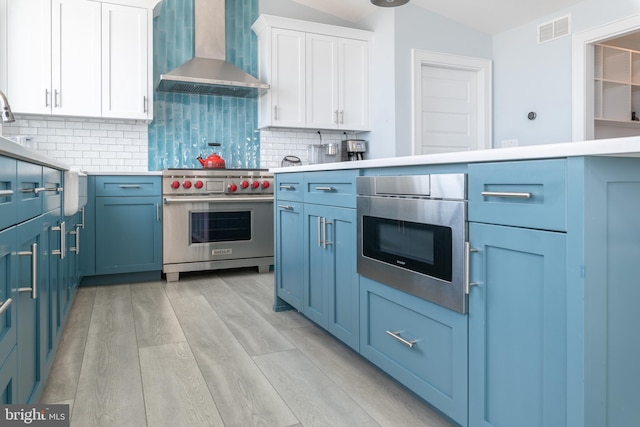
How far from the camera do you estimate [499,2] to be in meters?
4.52

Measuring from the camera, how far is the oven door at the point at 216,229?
406cm

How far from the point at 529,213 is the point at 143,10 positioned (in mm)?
3994

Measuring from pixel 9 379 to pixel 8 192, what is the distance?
0.48 metres

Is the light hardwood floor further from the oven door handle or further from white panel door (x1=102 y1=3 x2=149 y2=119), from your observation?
white panel door (x1=102 y1=3 x2=149 y2=119)

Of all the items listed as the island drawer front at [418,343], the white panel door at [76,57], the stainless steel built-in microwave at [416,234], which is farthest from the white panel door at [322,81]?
the island drawer front at [418,343]

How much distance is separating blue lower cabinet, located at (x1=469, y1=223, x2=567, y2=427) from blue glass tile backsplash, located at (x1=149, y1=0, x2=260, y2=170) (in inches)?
149

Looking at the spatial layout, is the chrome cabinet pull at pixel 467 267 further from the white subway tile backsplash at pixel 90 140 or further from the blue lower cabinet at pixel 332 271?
the white subway tile backsplash at pixel 90 140

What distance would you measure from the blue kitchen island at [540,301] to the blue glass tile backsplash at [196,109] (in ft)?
11.0

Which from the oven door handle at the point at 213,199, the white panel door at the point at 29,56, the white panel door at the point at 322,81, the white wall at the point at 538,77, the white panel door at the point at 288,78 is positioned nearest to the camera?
the white panel door at the point at 29,56

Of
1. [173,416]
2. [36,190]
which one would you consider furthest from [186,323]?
[36,190]

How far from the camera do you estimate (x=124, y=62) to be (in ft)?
13.4

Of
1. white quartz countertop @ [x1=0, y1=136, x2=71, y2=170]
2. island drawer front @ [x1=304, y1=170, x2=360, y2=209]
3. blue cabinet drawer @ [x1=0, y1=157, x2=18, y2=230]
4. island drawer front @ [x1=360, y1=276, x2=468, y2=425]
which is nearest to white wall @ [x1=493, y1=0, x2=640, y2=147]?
island drawer front @ [x1=304, y1=170, x2=360, y2=209]

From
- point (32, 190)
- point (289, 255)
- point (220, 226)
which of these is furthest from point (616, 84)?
point (32, 190)

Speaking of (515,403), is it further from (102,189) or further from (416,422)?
(102,189)
